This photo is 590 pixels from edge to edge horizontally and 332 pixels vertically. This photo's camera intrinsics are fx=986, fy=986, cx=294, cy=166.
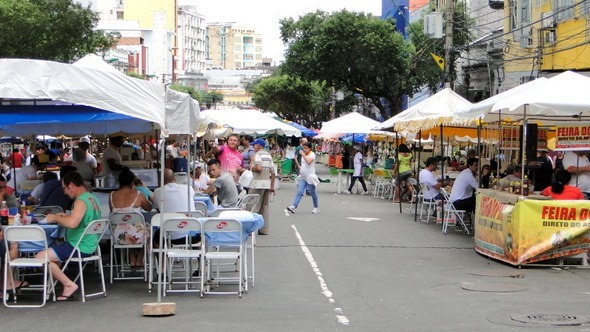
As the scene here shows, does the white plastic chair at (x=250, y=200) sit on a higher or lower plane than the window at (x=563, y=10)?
lower

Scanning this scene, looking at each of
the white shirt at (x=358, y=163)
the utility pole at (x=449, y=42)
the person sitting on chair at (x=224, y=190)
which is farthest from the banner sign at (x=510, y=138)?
the utility pole at (x=449, y=42)

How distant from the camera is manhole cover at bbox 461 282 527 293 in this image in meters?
12.0

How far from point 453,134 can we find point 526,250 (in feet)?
37.5

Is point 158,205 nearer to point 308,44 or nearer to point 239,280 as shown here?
point 239,280

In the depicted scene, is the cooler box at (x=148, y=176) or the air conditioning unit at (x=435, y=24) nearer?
the cooler box at (x=148, y=176)

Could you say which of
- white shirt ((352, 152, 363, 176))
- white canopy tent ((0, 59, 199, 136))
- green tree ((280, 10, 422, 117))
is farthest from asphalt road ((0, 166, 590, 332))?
green tree ((280, 10, 422, 117))

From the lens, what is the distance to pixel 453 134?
82.5 ft

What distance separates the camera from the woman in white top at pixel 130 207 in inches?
477

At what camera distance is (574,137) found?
55.7 ft

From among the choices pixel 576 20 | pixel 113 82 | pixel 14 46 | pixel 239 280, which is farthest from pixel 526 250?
pixel 14 46

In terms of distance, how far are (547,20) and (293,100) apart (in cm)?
5996

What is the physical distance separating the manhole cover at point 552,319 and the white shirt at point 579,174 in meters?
7.94

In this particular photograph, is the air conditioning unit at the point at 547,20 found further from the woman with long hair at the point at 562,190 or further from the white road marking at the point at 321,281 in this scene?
the woman with long hair at the point at 562,190

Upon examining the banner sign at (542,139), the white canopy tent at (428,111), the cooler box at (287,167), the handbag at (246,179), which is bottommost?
the cooler box at (287,167)
